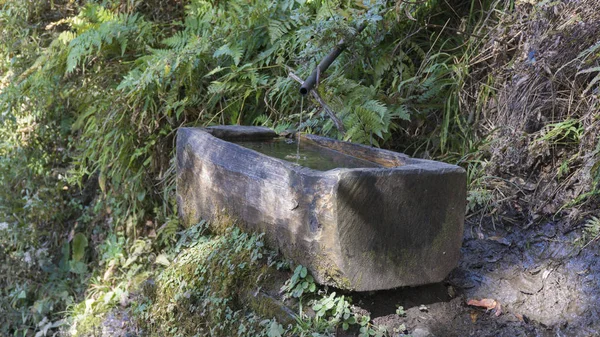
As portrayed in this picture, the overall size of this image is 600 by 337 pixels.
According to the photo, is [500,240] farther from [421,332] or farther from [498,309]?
[421,332]

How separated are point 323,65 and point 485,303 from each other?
1.72 metres

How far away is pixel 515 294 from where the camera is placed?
2.81 meters

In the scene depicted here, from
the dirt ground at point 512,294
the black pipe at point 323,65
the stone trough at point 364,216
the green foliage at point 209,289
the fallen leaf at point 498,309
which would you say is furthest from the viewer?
the black pipe at point 323,65

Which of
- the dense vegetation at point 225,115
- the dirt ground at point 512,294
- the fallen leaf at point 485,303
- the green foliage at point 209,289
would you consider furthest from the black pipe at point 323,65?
the fallen leaf at point 485,303

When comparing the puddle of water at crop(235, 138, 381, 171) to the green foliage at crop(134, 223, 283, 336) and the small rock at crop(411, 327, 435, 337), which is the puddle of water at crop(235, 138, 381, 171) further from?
the small rock at crop(411, 327, 435, 337)

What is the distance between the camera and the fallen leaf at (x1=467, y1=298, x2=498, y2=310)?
9.09 feet

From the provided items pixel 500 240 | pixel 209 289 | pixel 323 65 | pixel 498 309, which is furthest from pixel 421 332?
pixel 323 65

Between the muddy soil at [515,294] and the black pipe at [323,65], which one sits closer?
the muddy soil at [515,294]

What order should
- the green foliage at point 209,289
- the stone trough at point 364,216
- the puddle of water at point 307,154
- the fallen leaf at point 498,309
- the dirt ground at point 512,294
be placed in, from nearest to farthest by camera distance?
the stone trough at point 364,216, the dirt ground at point 512,294, the fallen leaf at point 498,309, the green foliage at point 209,289, the puddle of water at point 307,154

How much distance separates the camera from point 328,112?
12.3 feet

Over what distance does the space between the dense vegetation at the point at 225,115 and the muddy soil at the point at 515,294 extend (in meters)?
0.14

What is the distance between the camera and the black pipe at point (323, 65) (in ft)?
11.2

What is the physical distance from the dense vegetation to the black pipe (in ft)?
0.22

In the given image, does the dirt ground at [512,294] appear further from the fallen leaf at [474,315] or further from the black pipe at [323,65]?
the black pipe at [323,65]
